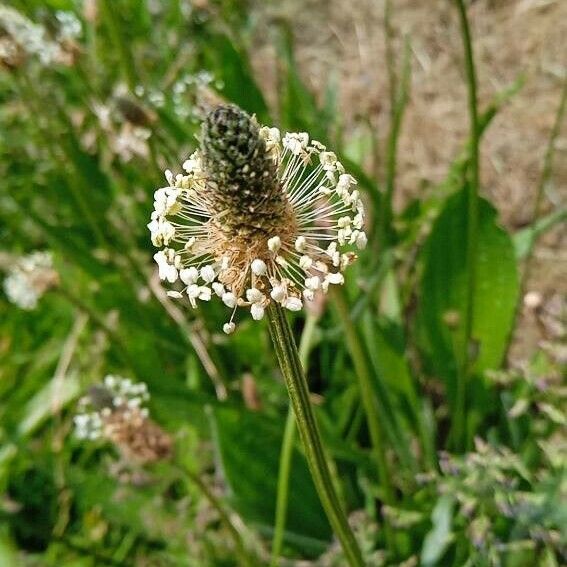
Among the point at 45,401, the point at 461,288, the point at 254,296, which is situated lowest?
the point at 45,401

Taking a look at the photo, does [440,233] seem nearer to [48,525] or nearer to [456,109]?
[456,109]

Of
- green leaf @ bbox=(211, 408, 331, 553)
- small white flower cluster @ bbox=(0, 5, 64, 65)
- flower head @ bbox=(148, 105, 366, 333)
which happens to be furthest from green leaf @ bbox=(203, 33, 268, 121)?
flower head @ bbox=(148, 105, 366, 333)

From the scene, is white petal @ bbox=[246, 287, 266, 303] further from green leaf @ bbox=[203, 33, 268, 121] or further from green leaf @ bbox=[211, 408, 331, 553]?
green leaf @ bbox=[203, 33, 268, 121]

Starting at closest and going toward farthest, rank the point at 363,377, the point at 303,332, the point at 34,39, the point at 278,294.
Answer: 1. the point at 278,294
2. the point at 363,377
3. the point at 34,39
4. the point at 303,332

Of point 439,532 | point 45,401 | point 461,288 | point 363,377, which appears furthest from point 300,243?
point 45,401

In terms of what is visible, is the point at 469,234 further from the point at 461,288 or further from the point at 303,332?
the point at 303,332

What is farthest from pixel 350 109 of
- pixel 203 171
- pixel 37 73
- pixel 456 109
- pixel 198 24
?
pixel 203 171
